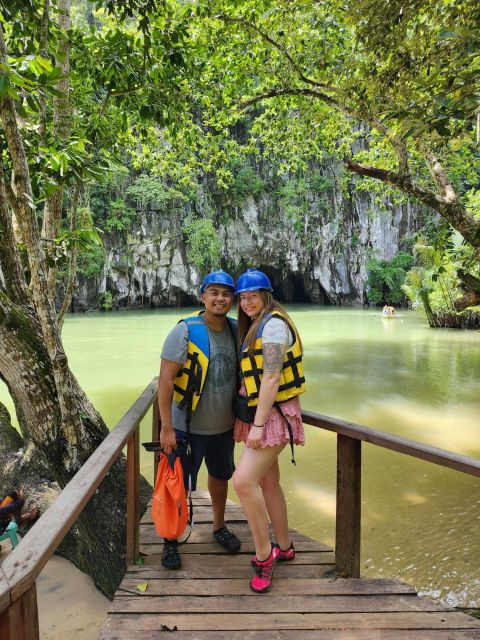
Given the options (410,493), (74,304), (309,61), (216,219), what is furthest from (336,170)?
(410,493)

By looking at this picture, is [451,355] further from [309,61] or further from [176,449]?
[176,449]

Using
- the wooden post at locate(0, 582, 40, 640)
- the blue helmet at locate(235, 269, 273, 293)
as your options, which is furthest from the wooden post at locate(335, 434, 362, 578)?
the wooden post at locate(0, 582, 40, 640)

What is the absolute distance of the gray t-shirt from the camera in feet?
7.34

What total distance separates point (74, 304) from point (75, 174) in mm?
24408

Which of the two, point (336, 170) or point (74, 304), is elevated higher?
point (336, 170)

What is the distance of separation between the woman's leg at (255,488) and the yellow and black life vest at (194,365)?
36cm

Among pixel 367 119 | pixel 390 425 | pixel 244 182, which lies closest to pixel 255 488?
pixel 367 119

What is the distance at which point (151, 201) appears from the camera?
84.3ft

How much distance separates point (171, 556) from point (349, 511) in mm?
886

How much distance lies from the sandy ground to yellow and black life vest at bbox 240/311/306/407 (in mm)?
1884

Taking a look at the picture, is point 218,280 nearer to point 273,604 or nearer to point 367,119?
point 273,604

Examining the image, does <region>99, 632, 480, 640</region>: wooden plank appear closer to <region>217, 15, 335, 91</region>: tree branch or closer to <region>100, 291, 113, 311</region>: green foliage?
<region>217, 15, 335, 91</region>: tree branch

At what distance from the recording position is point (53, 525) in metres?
1.26

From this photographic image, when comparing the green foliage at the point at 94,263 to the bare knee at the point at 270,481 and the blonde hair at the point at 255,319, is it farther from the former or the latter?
the bare knee at the point at 270,481
